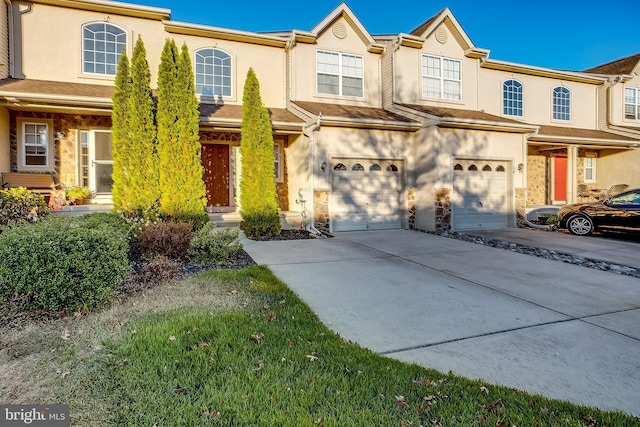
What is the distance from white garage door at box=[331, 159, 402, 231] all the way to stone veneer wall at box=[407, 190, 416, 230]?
1.03ft

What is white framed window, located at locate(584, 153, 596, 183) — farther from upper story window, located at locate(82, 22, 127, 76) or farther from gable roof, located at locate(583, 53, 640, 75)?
upper story window, located at locate(82, 22, 127, 76)

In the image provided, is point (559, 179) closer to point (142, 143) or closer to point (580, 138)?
point (580, 138)

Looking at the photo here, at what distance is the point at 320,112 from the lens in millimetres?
11469

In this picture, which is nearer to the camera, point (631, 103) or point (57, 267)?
point (57, 267)

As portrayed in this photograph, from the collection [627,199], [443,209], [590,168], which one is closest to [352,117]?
[443,209]

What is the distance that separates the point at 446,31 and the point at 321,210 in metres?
8.71

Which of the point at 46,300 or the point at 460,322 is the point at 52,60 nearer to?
the point at 46,300

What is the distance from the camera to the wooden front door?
12.9 m

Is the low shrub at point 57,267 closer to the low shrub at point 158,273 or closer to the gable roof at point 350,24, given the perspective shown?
the low shrub at point 158,273

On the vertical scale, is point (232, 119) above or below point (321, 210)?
above

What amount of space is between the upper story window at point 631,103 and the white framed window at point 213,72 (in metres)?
17.8

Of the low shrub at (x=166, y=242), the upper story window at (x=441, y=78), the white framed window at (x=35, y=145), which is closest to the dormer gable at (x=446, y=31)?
the upper story window at (x=441, y=78)

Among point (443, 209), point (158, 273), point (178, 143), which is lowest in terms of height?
point (158, 273)

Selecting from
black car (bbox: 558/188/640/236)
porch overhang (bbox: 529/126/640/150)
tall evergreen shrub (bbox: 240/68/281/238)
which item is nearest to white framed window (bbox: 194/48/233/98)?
tall evergreen shrub (bbox: 240/68/281/238)
